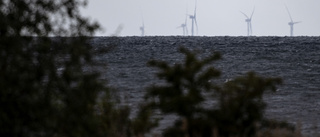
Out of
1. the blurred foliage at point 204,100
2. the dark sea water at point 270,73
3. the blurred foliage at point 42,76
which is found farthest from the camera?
the dark sea water at point 270,73

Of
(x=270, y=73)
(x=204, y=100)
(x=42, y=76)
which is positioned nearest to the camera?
(x=42, y=76)

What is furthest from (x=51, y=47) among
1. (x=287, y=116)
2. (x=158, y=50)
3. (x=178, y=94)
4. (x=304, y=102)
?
(x=158, y=50)

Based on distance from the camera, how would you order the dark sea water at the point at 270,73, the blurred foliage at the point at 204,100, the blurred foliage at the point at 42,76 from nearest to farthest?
1. the blurred foliage at the point at 42,76
2. the blurred foliage at the point at 204,100
3. the dark sea water at the point at 270,73

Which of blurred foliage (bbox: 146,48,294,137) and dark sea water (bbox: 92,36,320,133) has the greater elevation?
blurred foliage (bbox: 146,48,294,137)

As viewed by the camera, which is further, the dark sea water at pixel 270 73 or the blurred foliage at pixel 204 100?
the dark sea water at pixel 270 73

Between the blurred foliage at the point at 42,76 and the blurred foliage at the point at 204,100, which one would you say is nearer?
the blurred foliage at the point at 42,76

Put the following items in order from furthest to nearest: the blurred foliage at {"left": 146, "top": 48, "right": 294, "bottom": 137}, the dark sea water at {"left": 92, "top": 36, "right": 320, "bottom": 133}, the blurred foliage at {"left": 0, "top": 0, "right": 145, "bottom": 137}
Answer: the dark sea water at {"left": 92, "top": 36, "right": 320, "bottom": 133} < the blurred foliage at {"left": 146, "top": 48, "right": 294, "bottom": 137} < the blurred foliage at {"left": 0, "top": 0, "right": 145, "bottom": 137}

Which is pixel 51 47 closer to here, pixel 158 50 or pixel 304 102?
pixel 304 102

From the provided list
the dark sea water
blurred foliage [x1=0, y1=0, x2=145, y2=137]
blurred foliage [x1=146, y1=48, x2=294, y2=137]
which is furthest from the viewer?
the dark sea water

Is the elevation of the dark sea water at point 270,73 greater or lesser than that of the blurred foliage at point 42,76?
lesser

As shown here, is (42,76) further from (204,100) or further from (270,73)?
(270,73)

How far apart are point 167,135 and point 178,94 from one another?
0.77 m

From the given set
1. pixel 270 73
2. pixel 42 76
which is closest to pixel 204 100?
pixel 42 76

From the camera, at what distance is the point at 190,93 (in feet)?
44.3
